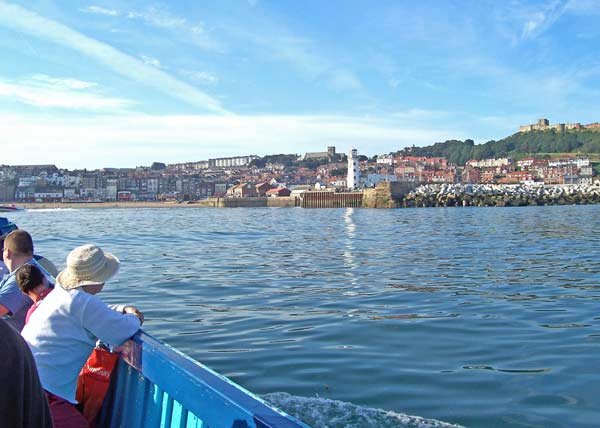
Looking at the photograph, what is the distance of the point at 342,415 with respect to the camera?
571 cm

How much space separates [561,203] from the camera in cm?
9088

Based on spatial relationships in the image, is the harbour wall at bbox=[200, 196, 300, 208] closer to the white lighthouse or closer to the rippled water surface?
the white lighthouse

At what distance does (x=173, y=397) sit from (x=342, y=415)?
2.80 metres

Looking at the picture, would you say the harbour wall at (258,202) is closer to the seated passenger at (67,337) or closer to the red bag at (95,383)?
the red bag at (95,383)

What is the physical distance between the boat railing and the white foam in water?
2.03 meters

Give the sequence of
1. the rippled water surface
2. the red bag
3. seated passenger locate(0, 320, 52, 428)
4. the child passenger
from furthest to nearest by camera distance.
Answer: the rippled water surface, the child passenger, the red bag, seated passenger locate(0, 320, 52, 428)

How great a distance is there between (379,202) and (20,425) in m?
94.6

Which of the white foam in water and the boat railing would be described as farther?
the white foam in water

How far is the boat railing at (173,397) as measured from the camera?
8.71 ft

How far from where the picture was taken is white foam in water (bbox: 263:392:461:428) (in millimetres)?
5496

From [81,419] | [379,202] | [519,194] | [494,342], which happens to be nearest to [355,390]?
[494,342]

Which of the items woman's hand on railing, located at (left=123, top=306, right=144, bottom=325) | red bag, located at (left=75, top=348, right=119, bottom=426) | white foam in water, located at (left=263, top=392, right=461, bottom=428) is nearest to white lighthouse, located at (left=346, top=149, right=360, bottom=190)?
white foam in water, located at (left=263, top=392, right=461, bottom=428)

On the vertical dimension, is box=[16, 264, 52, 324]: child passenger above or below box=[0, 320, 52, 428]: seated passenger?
below

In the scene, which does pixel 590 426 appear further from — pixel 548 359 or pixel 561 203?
pixel 561 203
